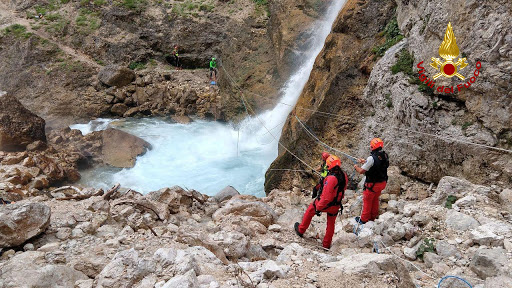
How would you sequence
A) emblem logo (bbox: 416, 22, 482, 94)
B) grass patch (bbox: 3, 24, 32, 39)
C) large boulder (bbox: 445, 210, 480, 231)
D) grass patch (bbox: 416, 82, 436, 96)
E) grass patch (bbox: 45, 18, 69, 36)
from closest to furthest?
large boulder (bbox: 445, 210, 480, 231), emblem logo (bbox: 416, 22, 482, 94), grass patch (bbox: 416, 82, 436, 96), grass patch (bbox: 3, 24, 32, 39), grass patch (bbox: 45, 18, 69, 36)

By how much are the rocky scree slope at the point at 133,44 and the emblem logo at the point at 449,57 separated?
872cm

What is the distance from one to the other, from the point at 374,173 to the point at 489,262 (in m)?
2.02

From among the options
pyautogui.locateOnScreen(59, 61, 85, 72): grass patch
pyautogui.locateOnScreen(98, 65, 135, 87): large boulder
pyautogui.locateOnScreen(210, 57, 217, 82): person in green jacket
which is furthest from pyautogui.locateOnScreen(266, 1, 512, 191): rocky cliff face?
pyautogui.locateOnScreen(59, 61, 85, 72): grass patch

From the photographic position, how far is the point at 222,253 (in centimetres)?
390

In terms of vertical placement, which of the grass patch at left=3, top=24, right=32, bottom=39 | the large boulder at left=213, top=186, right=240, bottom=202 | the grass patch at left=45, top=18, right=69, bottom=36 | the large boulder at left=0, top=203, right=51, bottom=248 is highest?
the grass patch at left=45, top=18, right=69, bottom=36

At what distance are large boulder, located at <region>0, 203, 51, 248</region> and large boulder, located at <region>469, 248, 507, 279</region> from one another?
4934 mm

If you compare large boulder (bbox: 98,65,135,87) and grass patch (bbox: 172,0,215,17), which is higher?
grass patch (bbox: 172,0,215,17)

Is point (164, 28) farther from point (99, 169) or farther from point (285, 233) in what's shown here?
point (285, 233)

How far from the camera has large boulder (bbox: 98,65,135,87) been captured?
56.1ft

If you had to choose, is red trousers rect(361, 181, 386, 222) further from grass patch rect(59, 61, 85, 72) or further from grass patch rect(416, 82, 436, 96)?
grass patch rect(59, 61, 85, 72)

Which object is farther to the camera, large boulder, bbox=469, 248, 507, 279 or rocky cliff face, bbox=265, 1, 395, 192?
rocky cliff face, bbox=265, 1, 395, 192

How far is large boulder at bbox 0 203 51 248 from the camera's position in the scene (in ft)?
11.8

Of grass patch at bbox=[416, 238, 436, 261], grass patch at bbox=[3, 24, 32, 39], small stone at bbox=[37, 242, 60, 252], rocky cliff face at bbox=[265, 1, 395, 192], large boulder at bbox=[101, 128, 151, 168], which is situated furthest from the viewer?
grass patch at bbox=[3, 24, 32, 39]

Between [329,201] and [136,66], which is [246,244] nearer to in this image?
[329,201]
